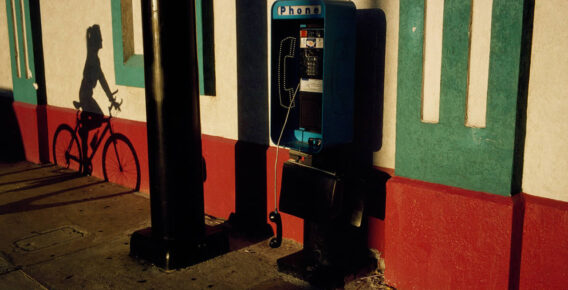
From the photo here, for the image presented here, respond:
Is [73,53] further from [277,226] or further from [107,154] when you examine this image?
[277,226]

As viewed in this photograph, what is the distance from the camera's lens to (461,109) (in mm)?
3303

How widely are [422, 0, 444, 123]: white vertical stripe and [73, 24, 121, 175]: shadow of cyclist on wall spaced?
4.18 m

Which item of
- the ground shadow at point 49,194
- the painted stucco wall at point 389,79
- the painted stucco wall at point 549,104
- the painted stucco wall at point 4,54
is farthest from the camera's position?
the painted stucco wall at point 4,54

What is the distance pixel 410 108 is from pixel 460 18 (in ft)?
2.12

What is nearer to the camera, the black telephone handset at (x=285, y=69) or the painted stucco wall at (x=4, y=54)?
the black telephone handset at (x=285, y=69)

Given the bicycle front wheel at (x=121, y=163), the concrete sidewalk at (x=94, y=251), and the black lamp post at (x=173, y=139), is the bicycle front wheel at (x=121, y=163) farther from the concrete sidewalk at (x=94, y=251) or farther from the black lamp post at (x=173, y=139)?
the black lamp post at (x=173, y=139)

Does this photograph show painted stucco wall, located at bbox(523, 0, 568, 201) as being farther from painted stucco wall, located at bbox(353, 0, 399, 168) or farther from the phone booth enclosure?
the phone booth enclosure

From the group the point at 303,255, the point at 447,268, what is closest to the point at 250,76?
the point at 303,255

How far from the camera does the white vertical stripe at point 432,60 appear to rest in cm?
339

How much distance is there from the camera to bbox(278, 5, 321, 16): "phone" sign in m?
3.59

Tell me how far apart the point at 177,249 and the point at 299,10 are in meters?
2.01

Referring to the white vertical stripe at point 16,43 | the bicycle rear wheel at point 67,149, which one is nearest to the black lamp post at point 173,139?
the bicycle rear wheel at point 67,149

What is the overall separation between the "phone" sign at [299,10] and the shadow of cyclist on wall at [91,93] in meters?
3.37

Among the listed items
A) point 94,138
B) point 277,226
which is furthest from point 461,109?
point 94,138
